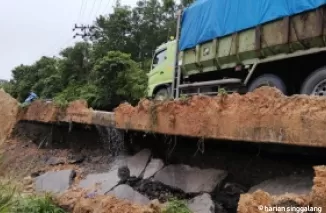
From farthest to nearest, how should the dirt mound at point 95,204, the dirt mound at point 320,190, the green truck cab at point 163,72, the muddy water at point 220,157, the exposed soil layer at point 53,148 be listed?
the green truck cab at point 163,72
the exposed soil layer at point 53,148
the dirt mound at point 95,204
the muddy water at point 220,157
the dirt mound at point 320,190

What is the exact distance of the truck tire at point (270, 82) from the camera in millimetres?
7131

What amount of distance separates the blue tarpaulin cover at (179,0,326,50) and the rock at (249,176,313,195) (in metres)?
3.11

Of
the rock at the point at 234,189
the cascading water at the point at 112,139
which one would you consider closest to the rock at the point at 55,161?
the cascading water at the point at 112,139

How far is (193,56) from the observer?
9.72 m

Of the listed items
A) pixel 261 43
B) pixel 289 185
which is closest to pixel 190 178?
pixel 289 185

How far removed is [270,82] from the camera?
7293mm

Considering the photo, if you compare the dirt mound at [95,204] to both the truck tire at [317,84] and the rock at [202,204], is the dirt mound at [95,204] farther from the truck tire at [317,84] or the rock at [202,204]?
the truck tire at [317,84]

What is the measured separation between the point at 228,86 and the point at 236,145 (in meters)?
3.23

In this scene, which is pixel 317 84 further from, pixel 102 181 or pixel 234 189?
pixel 102 181

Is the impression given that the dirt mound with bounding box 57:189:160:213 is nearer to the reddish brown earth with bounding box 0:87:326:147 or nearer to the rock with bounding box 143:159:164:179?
the rock with bounding box 143:159:164:179

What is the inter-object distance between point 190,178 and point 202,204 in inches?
30.6

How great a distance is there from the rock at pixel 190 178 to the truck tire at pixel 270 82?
2.27m

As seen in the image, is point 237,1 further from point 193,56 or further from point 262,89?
point 262,89

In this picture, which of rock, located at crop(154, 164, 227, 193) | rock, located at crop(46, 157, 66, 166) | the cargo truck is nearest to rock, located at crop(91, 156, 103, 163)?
rock, located at crop(46, 157, 66, 166)
